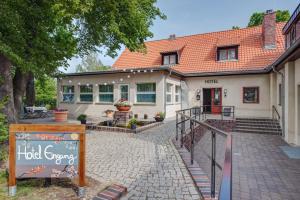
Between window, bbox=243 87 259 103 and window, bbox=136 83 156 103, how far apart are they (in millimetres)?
6895

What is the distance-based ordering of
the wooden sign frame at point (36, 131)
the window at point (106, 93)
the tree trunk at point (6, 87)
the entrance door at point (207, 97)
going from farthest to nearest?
the entrance door at point (207, 97) → the window at point (106, 93) → the tree trunk at point (6, 87) → the wooden sign frame at point (36, 131)

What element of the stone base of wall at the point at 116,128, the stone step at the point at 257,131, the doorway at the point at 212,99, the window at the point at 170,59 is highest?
the window at the point at 170,59

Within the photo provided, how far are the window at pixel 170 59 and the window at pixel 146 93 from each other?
493 centimetres

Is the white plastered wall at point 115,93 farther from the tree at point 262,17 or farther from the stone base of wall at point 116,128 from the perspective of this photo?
the tree at point 262,17

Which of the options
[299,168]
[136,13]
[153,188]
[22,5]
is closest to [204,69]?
[136,13]

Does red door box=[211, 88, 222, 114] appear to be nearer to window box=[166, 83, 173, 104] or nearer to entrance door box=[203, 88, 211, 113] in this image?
entrance door box=[203, 88, 211, 113]

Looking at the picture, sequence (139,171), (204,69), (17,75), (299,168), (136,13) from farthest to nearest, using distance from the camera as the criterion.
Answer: (204,69) → (17,75) → (136,13) → (299,168) → (139,171)

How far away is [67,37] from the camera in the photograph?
1112 centimetres

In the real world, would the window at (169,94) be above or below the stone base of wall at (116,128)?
above

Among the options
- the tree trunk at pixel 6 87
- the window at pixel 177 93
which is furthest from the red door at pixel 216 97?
the tree trunk at pixel 6 87

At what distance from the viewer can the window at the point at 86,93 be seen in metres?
18.7

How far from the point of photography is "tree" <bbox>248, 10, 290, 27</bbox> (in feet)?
93.5

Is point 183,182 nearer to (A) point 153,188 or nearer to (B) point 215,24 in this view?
(A) point 153,188

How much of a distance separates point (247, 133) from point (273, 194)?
8603mm
